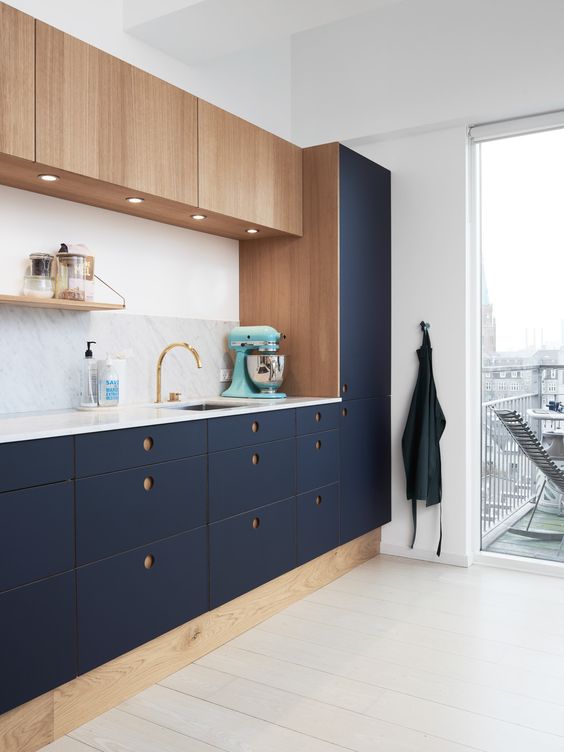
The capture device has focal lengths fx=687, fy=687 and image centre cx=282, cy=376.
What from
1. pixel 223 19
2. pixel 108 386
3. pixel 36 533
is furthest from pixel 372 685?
pixel 223 19

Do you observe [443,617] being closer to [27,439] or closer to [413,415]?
[413,415]

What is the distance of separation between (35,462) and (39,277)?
3.01 ft

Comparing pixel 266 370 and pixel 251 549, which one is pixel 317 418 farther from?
pixel 251 549

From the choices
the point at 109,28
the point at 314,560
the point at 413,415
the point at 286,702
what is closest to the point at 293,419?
the point at 314,560

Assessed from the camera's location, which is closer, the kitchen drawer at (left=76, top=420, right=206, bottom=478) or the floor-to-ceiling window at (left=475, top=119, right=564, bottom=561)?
the kitchen drawer at (left=76, top=420, right=206, bottom=478)

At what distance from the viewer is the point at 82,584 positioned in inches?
82.6

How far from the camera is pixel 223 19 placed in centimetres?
303

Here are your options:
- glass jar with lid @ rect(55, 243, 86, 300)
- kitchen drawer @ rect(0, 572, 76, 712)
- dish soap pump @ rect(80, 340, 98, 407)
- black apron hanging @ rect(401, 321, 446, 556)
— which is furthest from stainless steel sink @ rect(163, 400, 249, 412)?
kitchen drawer @ rect(0, 572, 76, 712)

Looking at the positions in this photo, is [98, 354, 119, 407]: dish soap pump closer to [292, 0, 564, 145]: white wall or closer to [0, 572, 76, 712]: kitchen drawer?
[0, 572, 76, 712]: kitchen drawer

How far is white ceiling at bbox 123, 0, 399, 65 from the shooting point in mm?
2949

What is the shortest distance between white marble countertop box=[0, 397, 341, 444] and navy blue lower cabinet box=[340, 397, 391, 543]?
0.52 metres

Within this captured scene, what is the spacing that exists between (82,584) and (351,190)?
7.99ft

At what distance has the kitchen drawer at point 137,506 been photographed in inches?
83.2

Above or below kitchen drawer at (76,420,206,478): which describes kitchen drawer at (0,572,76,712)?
below
